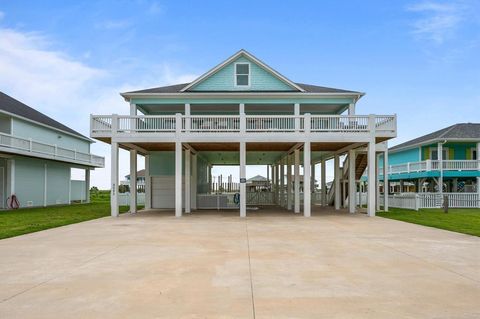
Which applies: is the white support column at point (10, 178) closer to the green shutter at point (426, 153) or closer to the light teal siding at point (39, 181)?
the light teal siding at point (39, 181)

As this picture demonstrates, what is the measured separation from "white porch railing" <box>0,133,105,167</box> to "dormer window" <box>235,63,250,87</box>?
49.0 ft

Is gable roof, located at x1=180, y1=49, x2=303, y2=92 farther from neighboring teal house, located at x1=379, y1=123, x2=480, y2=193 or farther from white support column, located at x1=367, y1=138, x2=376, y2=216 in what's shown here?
neighboring teal house, located at x1=379, y1=123, x2=480, y2=193

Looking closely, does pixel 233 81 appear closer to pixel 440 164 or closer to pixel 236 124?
pixel 236 124

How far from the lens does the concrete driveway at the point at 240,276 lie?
Answer: 4879mm

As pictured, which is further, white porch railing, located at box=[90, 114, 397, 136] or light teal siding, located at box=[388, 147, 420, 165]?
light teal siding, located at box=[388, 147, 420, 165]

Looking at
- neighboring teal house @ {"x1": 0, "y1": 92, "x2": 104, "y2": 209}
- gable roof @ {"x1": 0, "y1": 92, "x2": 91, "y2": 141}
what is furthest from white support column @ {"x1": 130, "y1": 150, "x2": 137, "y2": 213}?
gable roof @ {"x1": 0, "y1": 92, "x2": 91, "y2": 141}

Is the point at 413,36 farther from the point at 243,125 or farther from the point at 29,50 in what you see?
the point at 29,50

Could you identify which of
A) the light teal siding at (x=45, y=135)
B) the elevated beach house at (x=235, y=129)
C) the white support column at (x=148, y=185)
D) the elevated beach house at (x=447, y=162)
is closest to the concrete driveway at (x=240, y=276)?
the elevated beach house at (x=235, y=129)

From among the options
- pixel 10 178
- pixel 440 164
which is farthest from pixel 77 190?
pixel 440 164

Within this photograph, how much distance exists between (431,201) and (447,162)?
5691mm

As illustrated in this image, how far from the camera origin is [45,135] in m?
31.6

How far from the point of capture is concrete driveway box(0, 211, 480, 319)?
16.0ft

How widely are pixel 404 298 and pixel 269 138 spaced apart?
1393cm

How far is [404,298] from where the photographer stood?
17.5 ft
